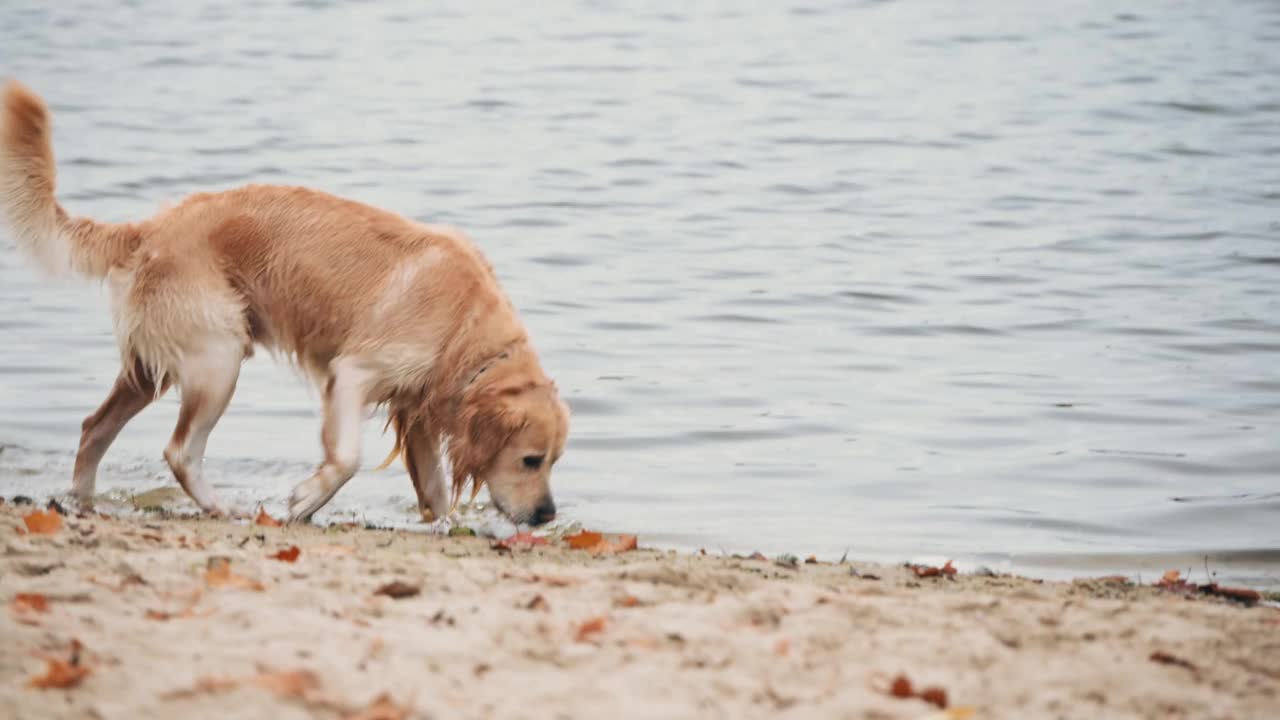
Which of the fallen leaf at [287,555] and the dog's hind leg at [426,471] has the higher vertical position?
the fallen leaf at [287,555]

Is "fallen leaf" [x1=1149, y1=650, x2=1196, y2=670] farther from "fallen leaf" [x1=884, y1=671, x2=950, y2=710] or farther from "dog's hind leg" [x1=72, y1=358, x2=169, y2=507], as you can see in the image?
"dog's hind leg" [x1=72, y1=358, x2=169, y2=507]

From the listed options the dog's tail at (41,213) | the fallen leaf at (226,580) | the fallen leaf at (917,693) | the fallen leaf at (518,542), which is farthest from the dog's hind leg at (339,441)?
the fallen leaf at (917,693)

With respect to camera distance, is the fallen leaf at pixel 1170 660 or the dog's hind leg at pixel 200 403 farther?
the dog's hind leg at pixel 200 403

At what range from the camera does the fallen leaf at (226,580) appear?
4594mm

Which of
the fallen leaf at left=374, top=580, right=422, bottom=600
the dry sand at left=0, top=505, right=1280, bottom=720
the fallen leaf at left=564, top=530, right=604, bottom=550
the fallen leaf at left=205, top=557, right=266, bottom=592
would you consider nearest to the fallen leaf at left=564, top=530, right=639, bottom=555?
the fallen leaf at left=564, top=530, right=604, bottom=550

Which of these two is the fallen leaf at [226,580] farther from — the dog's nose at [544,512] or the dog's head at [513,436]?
the dog's nose at [544,512]

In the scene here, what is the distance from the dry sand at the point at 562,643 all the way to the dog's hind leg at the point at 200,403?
1437 mm

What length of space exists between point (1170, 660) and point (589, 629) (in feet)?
5.50

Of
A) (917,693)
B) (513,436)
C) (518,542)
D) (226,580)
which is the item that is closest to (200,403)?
(513,436)

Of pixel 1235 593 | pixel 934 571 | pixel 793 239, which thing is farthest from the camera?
pixel 793 239

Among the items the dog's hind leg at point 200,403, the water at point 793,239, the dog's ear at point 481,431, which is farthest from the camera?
the water at point 793,239

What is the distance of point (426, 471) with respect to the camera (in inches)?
285

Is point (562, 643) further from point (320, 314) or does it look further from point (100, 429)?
point (100, 429)

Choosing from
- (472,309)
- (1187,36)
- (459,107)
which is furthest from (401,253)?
(1187,36)
